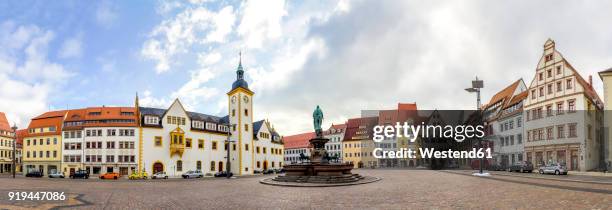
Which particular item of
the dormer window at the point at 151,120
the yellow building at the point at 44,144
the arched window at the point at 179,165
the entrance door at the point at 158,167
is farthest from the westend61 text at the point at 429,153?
the yellow building at the point at 44,144

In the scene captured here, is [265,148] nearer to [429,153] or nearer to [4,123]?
[429,153]

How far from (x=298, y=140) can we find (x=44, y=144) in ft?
274

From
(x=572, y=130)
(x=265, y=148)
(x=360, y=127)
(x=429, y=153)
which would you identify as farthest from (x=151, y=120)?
(x=360, y=127)

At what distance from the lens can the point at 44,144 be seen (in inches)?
2579

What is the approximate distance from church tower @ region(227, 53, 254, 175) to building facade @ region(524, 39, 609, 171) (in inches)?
1696

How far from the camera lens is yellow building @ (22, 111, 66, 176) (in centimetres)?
6366

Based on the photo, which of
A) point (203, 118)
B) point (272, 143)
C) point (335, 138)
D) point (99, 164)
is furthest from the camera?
point (335, 138)

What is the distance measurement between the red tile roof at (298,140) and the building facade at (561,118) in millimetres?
79703

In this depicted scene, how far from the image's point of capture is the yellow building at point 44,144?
6366cm

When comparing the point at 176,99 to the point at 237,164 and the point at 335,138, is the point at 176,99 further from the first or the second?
the point at 335,138

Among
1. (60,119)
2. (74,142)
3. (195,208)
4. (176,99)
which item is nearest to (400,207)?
(195,208)

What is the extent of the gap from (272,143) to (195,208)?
69683 millimetres

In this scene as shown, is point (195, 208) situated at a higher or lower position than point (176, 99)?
lower

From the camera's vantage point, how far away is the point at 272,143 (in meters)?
84.9
